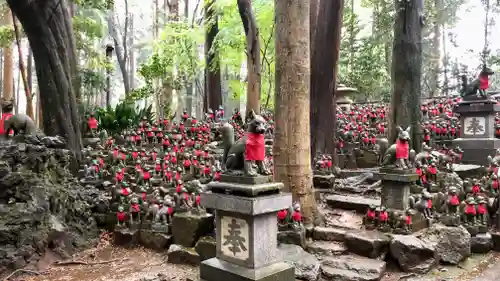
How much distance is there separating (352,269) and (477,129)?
23.6 ft

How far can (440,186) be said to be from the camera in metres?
7.63

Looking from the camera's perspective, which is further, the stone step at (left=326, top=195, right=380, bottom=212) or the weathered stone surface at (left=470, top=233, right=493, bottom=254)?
the stone step at (left=326, top=195, right=380, bottom=212)

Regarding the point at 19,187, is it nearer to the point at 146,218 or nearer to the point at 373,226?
the point at 146,218

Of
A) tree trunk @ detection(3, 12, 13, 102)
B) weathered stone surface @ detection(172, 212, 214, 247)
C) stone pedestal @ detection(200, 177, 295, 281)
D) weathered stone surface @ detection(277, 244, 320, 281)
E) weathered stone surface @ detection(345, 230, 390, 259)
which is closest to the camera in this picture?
stone pedestal @ detection(200, 177, 295, 281)

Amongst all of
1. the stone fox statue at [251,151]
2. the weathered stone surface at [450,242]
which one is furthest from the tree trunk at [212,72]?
the stone fox statue at [251,151]

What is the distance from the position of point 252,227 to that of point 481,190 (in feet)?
17.4

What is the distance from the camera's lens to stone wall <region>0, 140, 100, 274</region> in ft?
19.8

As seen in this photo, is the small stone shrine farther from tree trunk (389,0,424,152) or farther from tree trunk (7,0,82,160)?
tree trunk (7,0,82,160)

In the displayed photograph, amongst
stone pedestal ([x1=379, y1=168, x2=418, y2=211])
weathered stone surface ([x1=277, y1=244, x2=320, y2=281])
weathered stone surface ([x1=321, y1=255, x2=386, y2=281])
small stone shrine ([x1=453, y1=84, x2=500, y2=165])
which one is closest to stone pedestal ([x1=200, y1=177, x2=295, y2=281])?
weathered stone surface ([x1=277, y1=244, x2=320, y2=281])

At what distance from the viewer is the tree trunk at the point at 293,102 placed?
6.32 m

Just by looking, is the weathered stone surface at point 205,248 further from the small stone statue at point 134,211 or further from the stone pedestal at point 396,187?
the stone pedestal at point 396,187

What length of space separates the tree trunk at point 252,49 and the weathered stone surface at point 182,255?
5.88 meters

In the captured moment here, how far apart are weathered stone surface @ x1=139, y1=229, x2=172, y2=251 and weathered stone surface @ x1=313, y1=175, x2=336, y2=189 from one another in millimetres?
3764

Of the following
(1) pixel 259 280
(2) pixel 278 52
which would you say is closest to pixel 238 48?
(2) pixel 278 52
